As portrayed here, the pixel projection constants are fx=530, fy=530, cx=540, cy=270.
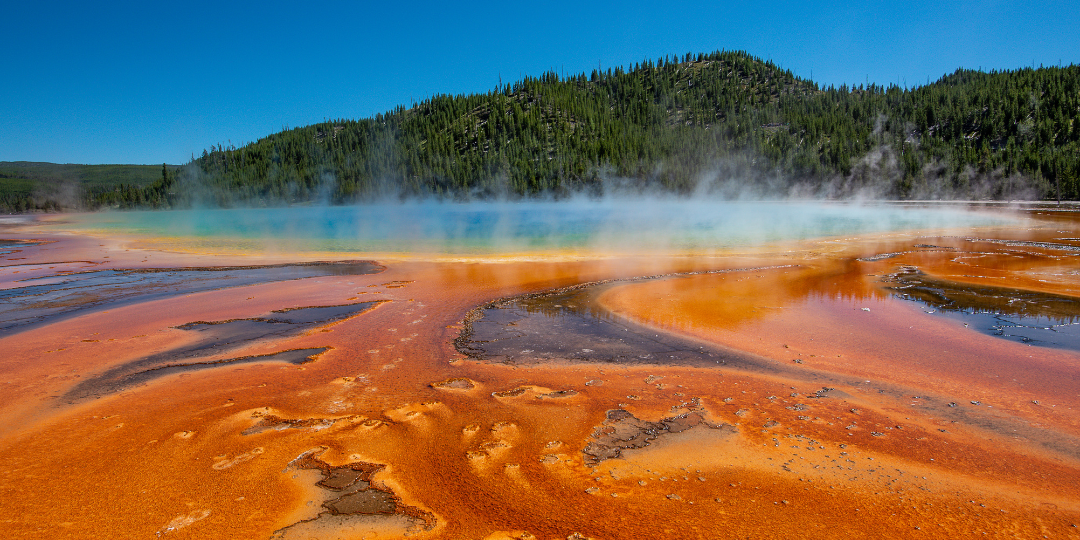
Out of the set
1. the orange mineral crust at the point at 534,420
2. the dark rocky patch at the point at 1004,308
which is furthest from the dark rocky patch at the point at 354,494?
the dark rocky patch at the point at 1004,308

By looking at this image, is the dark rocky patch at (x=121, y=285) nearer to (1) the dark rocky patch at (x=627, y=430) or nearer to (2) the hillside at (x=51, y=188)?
(1) the dark rocky patch at (x=627, y=430)

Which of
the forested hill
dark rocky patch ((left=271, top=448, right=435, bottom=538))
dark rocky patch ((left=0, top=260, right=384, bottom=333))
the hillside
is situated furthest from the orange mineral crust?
the hillside

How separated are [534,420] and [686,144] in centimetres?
10404

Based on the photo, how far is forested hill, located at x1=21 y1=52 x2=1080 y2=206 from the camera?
2943 inches

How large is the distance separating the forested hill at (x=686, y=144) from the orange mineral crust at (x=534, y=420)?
73692 mm

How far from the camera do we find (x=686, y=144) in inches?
4026

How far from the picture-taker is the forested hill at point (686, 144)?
74750 mm

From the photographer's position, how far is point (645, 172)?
95438mm

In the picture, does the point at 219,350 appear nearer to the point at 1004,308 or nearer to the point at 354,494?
the point at 354,494

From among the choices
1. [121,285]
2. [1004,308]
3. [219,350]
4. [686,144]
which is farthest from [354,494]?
[686,144]

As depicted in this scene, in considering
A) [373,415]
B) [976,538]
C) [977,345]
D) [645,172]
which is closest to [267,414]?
[373,415]

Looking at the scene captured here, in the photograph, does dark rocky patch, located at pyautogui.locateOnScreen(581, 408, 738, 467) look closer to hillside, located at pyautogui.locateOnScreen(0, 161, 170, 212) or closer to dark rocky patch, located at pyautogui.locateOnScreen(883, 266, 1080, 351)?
dark rocky patch, located at pyautogui.locateOnScreen(883, 266, 1080, 351)

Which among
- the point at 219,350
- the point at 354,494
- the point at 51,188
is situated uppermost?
the point at 51,188

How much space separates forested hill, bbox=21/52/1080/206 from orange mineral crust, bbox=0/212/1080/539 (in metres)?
73.7
